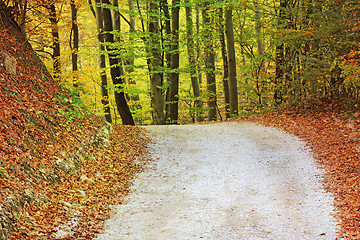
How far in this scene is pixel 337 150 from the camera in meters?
8.78

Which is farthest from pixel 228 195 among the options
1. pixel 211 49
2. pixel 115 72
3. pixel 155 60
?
pixel 211 49

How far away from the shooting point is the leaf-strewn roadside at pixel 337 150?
560cm

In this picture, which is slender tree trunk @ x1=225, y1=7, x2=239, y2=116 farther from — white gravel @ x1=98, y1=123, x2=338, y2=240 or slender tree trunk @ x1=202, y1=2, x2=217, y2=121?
white gravel @ x1=98, y1=123, x2=338, y2=240

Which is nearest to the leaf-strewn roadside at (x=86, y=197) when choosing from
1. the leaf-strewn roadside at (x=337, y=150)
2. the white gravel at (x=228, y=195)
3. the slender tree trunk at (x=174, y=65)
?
the white gravel at (x=228, y=195)

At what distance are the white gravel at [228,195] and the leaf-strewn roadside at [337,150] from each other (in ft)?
0.84

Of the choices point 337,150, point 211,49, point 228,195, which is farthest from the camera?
point 211,49

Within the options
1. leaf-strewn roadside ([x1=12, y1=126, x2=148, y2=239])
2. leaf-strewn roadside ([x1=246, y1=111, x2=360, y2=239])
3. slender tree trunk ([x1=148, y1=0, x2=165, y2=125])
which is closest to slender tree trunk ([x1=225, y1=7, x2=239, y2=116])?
leaf-strewn roadside ([x1=246, y1=111, x2=360, y2=239])

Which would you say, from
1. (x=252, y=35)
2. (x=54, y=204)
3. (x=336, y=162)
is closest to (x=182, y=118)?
(x=252, y=35)

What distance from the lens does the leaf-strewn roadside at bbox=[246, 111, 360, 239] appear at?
18.4 ft

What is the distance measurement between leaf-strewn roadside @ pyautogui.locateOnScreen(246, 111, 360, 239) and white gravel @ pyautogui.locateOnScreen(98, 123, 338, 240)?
256mm

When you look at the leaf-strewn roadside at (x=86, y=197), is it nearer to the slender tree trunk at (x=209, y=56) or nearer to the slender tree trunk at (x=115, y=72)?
the slender tree trunk at (x=115, y=72)

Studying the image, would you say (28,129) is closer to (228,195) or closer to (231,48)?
(228,195)

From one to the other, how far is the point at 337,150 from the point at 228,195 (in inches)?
152

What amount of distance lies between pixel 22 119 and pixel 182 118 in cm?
2276
